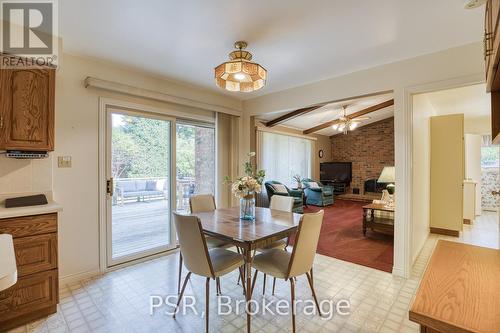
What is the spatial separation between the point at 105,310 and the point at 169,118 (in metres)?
2.40

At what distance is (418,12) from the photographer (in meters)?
1.94

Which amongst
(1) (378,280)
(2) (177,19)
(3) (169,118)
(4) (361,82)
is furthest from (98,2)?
(1) (378,280)

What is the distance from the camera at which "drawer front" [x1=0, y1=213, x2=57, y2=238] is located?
1885 millimetres

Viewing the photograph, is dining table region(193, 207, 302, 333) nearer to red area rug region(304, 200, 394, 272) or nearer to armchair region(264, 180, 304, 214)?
red area rug region(304, 200, 394, 272)

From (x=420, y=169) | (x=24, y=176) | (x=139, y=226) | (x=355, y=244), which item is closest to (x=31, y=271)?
(x=24, y=176)

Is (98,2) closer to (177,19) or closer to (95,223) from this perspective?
(177,19)

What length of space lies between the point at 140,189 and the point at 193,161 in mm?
936

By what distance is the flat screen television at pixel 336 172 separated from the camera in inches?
355

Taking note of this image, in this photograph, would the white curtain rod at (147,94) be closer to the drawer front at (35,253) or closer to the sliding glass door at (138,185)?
the sliding glass door at (138,185)

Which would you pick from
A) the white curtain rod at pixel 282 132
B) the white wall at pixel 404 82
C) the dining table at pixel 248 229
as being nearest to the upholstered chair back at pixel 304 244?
the dining table at pixel 248 229

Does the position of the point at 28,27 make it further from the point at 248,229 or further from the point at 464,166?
the point at 464,166

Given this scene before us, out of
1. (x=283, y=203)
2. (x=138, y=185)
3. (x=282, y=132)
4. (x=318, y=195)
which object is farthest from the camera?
(x=318, y=195)

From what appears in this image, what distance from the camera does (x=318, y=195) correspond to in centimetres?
733

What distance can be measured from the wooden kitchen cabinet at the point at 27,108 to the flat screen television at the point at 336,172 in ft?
27.7
